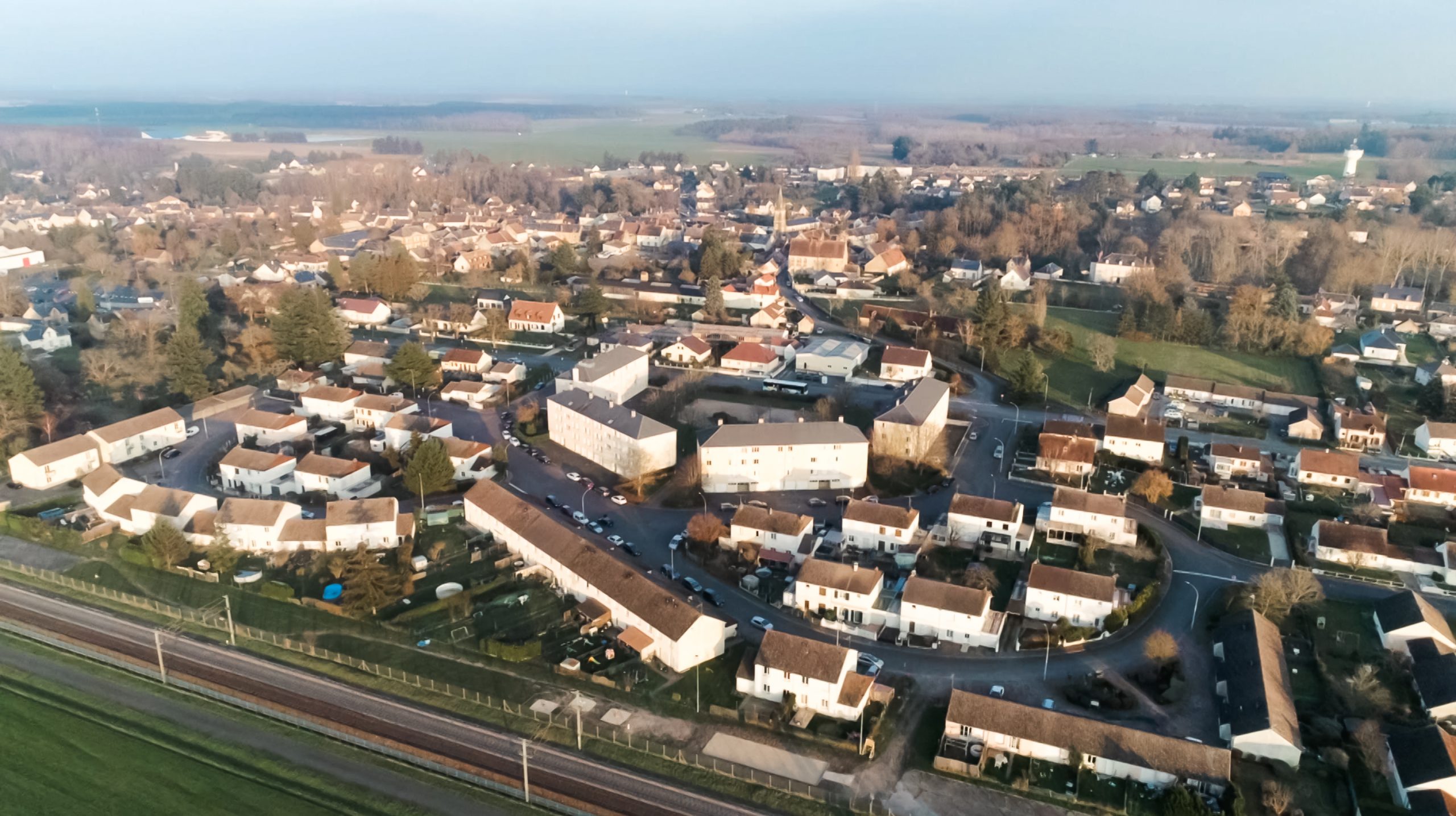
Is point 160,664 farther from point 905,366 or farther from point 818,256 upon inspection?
point 818,256

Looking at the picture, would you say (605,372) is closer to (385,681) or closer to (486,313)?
(486,313)

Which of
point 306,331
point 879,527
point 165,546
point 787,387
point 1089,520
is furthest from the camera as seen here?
point 306,331

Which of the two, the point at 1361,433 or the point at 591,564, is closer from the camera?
the point at 591,564

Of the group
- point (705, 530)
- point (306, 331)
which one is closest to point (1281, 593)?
point (705, 530)

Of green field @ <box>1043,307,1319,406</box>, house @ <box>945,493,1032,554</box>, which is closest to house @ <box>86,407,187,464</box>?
house @ <box>945,493,1032,554</box>

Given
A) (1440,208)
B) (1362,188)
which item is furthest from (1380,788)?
(1362,188)

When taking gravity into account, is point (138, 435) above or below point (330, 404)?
below
